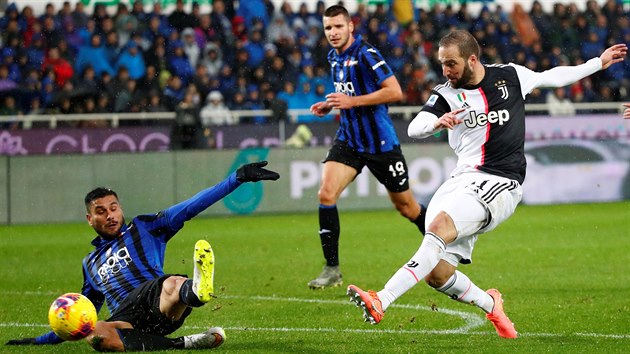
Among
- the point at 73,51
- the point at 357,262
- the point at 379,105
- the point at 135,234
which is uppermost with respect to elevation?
the point at 73,51

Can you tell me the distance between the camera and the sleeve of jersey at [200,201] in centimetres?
623

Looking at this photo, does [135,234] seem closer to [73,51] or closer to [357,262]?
[357,262]

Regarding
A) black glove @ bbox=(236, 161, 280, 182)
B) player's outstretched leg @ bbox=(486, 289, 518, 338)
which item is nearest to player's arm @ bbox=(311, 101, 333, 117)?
player's outstretched leg @ bbox=(486, 289, 518, 338)

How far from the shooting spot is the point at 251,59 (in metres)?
20.3

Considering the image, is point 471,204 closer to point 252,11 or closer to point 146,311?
point 146,311

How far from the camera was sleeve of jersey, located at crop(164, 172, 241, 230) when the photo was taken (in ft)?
20.4

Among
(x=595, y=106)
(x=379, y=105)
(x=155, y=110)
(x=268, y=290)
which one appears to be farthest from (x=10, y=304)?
(x=595, y=106)

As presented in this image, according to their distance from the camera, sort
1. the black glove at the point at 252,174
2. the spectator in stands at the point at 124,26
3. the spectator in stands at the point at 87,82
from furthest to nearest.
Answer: the spectator in stands at the point at 124,26 → the spectator in stands at the point at 87,82 → the black glove at the point at 252,174

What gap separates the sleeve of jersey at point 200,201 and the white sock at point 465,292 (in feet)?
5.11

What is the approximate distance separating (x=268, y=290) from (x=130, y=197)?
8388mm

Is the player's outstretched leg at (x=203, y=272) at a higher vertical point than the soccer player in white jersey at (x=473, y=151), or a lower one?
lower

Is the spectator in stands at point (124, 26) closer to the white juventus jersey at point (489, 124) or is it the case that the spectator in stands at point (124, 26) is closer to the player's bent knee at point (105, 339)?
the white juventus jersey at point (489, 124)

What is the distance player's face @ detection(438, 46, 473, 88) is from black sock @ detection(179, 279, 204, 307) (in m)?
2.03

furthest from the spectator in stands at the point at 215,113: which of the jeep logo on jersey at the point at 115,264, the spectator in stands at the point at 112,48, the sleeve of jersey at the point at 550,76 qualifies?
the jeep logo on jersey at the point at 115,264
